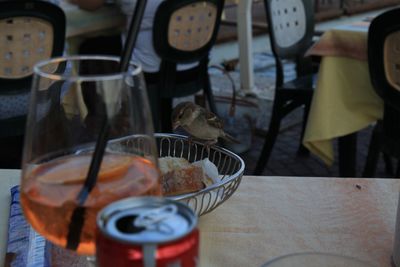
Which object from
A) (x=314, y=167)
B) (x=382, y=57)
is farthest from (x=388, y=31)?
(x=314, y=167)

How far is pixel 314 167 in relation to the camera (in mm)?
3850

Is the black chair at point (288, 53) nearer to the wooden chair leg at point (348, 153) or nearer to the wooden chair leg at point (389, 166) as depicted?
the wooden chair leg at point (348, 153)

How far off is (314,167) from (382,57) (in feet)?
4.51

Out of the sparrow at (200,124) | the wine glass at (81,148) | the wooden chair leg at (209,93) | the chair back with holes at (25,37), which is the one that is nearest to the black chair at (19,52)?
the chair back with holes at (25,37)

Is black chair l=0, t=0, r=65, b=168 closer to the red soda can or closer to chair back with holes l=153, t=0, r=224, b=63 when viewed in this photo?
chair back with holes l=153, t=0, r=224, b=63

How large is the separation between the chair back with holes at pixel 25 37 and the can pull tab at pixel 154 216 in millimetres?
2120

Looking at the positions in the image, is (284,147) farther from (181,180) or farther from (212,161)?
(181,180)

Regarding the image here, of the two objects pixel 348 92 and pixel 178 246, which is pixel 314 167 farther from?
pixel 178 246

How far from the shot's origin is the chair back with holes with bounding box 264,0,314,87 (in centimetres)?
341

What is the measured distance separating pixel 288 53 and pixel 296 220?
102 inches

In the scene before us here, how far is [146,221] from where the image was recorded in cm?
49

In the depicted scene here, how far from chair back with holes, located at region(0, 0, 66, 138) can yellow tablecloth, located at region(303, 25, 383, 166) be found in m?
1.22

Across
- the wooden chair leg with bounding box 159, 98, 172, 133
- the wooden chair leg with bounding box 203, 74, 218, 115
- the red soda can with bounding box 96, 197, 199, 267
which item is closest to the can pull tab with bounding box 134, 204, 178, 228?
the red soda can with bounding box 96, 197, 199, 267

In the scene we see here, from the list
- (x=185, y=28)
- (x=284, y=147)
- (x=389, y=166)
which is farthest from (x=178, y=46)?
(x=389, y=166)
